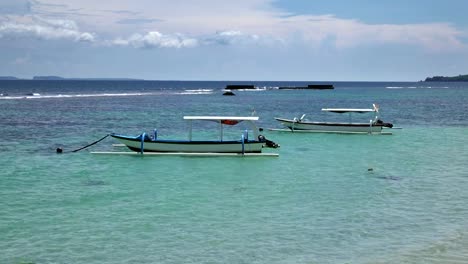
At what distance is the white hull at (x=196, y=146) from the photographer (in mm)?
32875

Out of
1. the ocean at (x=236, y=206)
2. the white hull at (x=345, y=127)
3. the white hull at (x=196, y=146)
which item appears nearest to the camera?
the ocean at (x=236, y=206)

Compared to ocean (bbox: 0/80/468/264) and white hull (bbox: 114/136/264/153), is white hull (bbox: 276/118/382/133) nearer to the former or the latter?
ocean (bbox: 0/80/468/264)

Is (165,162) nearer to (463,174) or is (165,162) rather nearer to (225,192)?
(225,192)

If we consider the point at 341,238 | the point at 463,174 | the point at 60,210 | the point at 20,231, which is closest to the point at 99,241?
the point at 20,231

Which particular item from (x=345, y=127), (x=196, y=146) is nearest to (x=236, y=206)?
(x=196, y=146)

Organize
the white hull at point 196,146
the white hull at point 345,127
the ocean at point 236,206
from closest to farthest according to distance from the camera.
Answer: the ocean at point 236,206 < the white hull at point 196,146 < the white hull at point 345,127

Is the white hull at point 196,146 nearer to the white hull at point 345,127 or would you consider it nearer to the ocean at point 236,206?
the ocean at point 236,206

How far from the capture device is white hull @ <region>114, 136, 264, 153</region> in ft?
108

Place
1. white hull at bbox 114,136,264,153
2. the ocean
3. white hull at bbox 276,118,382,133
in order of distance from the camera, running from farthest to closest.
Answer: white hull at bbox 276,118,382,133, white hull at bbox 114,136,264,153, the ocean

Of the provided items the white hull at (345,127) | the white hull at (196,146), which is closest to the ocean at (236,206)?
the white hull at (196,146)

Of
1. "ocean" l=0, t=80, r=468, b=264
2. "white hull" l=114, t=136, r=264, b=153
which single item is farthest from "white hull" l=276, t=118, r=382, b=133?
"white hull" l=114, t=136, r=264, b=153

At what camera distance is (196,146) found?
32.9m

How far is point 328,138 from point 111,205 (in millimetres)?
26948

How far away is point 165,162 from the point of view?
101ft
